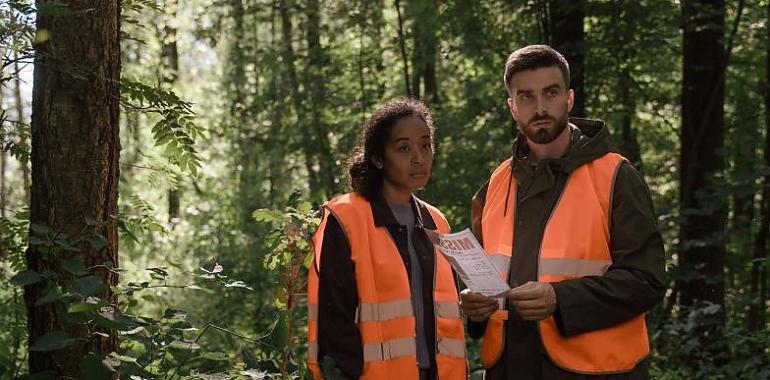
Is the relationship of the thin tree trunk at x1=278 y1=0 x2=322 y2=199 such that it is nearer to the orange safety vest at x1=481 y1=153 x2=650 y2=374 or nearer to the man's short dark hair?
the man's short dark hair

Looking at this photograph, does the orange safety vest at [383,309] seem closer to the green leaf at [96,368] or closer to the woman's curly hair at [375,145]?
the woman's curly hair at [375,145]

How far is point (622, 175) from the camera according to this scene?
315cm

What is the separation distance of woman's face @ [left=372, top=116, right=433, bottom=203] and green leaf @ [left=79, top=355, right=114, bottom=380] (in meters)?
1.55

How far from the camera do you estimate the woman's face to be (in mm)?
3871

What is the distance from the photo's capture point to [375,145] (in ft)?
13.0

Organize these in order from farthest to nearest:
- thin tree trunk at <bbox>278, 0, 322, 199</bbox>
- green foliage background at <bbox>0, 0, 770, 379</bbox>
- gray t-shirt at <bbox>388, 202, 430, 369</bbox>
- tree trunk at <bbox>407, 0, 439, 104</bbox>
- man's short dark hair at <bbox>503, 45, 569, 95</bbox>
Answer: thin tree trunk at <bbox>278, 0, 322, 199</bbox>, tree trunk at <bbox>407, 0, 439, 104</bbox>, green foliage background at <bbox>0, 0, 770, 379</bbox>, gray t-shirt at <bbox>388, 202, 430, 369</bbox>, man's short dark hair at <bbox>503, 45, 569, 95</bbox>

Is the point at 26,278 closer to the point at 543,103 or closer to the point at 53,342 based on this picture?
the point at 53,342

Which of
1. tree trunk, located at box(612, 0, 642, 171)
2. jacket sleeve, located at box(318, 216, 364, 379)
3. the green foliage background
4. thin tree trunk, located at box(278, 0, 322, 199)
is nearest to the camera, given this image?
jacket sleeve, located at box(318, 216, 364, 379)

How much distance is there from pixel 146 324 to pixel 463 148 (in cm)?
762

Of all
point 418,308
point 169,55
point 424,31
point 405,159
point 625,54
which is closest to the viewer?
point 418,308

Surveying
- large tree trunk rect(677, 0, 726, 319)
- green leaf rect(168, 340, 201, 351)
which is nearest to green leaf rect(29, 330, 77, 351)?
green leaf rect(168, 340, 201, 351)

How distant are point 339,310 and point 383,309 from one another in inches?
7.8

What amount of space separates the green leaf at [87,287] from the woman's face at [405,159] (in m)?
1.50

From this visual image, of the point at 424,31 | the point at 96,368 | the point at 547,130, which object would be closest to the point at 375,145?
the point at 547,130
